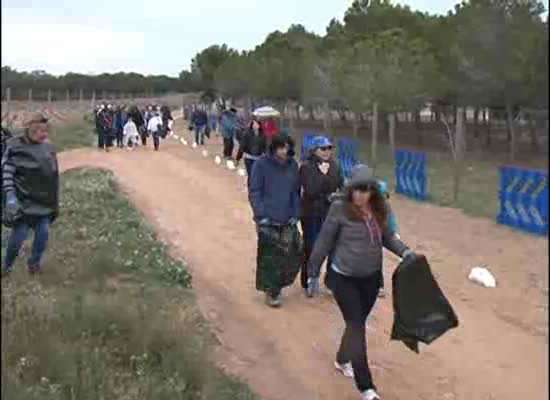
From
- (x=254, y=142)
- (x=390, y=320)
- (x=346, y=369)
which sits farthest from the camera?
(x=254, y=142)

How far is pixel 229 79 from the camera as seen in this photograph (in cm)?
5362

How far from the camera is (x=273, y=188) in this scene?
7086 millimetres

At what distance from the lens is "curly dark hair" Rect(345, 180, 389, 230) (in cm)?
502

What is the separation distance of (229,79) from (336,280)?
49.2 m

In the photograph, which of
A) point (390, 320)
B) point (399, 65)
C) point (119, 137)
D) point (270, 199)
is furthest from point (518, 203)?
point (399, 65)

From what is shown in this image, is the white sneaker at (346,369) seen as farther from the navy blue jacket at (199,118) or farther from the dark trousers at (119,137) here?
the navy blue jacket at (199,118)

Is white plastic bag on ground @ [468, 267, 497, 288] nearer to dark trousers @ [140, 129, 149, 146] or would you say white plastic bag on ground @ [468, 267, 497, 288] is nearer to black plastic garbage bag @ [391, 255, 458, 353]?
black plastic garbage bag @ [391, 255, 458, 353]

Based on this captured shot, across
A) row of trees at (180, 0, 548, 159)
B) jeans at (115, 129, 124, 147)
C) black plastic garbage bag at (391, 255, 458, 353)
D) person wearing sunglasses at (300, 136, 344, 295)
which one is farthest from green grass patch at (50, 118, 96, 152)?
black plastic garbage bag at (391, 255, 458, 353)

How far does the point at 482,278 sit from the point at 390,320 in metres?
2.00

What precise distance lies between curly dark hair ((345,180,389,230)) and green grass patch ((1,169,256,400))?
1.25m

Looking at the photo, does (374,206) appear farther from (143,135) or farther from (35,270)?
(143,135)

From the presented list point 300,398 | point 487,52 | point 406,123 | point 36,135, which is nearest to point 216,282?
point 36,135

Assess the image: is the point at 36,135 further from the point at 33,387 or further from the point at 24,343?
the point at 33,387

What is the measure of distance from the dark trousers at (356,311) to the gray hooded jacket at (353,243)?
0.07 meters
